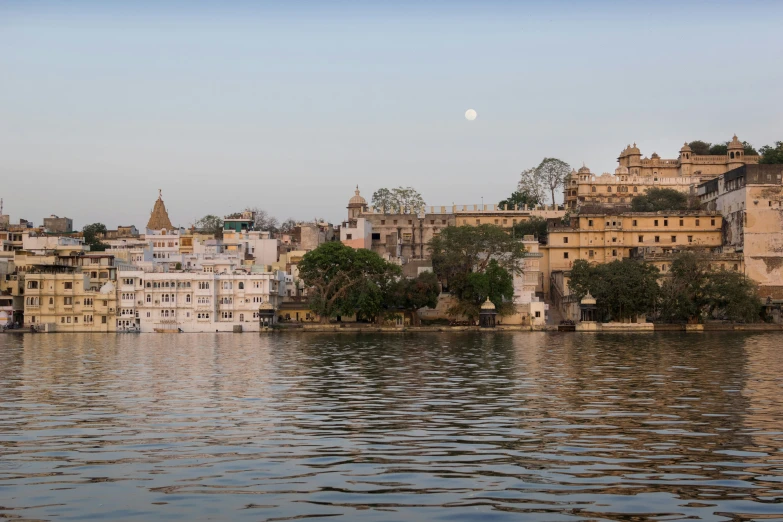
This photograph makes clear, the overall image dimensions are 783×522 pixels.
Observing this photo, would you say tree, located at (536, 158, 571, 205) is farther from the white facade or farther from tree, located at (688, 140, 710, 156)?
the white facade

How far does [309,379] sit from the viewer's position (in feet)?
105

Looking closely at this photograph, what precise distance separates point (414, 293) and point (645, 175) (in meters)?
52.1

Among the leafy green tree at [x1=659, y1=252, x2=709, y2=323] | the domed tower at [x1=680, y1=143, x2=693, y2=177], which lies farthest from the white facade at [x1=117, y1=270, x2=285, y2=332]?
the domed tower at [x1=680, y1=143, x2=693, y2=177]

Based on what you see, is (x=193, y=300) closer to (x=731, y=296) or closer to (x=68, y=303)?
(x=68, y=303)

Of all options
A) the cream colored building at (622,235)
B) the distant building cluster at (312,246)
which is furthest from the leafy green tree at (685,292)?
the cream colored building at (622,235)

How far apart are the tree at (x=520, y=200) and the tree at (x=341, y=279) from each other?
3736 centimetres

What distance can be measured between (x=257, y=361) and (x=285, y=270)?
53.6 m

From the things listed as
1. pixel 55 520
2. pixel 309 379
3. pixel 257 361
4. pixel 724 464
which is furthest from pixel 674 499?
pixel 257 361

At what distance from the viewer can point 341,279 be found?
77.9 metres

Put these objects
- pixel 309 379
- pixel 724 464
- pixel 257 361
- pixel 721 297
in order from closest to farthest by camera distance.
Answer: pixel 724 464
pixel 309 379
pixel 257 361
pixel 721 297

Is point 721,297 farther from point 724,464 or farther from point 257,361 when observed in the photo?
point 724,464

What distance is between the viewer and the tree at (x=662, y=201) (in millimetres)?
102250

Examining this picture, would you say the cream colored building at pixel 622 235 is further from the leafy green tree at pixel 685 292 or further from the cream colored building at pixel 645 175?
the leafy green tree at pixel 685 292

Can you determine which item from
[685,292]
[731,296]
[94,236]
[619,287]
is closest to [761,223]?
[731,296]
